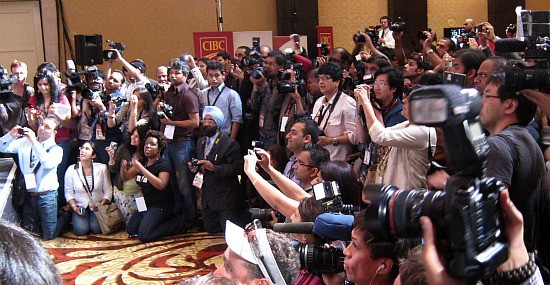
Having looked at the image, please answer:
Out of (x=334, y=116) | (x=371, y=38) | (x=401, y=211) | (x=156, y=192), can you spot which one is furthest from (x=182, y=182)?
(x=401, y=211)

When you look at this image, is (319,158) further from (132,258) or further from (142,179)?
(142,179)

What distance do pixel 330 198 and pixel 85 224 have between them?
423cm

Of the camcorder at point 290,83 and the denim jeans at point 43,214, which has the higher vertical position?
the camcorder at point 290,83

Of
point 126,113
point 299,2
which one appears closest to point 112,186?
point 126,113

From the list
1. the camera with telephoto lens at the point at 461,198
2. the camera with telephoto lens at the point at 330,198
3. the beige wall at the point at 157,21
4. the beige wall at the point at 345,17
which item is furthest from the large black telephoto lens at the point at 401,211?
the beige wall at the point at 345,17

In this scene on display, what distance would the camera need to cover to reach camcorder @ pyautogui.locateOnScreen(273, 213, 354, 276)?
7.72 feet

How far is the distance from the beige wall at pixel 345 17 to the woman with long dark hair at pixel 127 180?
634 cm

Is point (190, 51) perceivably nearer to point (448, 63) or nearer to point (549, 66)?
point (448, 63)

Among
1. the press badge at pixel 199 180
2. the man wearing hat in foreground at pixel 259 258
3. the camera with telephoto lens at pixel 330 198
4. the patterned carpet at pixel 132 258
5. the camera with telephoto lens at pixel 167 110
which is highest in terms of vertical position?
the camera with telephoto lens at pixel 167 110

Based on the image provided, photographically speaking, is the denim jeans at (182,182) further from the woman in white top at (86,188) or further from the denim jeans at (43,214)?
the denim jeans at (43,214)

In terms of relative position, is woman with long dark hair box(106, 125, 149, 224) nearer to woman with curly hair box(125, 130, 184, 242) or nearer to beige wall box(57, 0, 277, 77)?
woman with curly hair box(125, 130, 184, 242)

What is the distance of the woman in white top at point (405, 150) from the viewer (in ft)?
12.6

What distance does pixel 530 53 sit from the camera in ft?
9.12

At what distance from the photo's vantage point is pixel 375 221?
1537 mm
